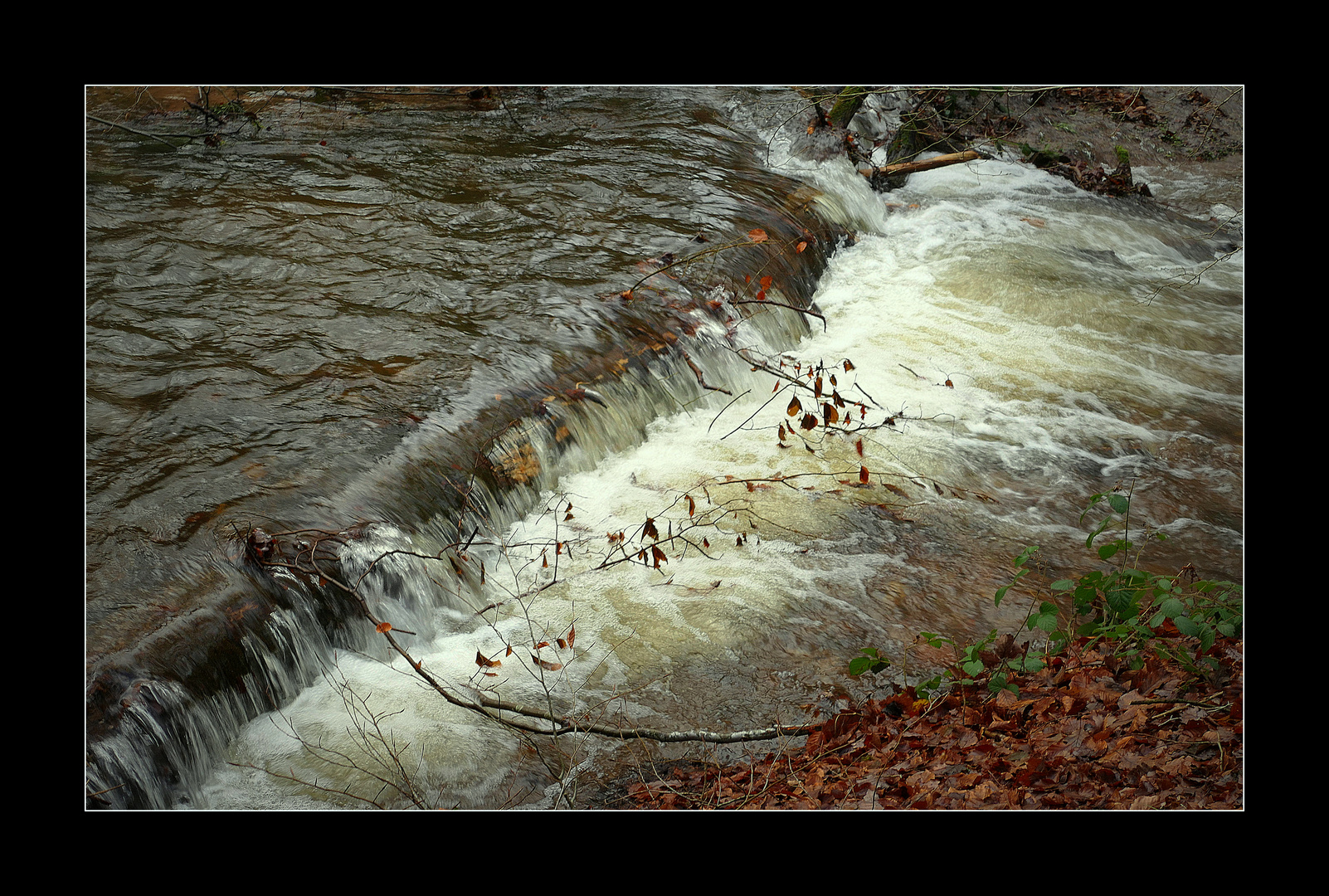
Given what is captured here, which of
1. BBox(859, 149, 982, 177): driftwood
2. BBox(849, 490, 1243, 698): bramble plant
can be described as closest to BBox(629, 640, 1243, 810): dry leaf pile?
BBox(849, 490, 1243, 698): bramble plant

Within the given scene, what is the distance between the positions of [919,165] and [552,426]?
661cm

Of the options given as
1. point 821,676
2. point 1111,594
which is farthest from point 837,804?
point 1111,594

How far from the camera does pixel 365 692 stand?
3883 mm

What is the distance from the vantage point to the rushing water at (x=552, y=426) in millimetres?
3811

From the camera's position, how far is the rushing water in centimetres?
381

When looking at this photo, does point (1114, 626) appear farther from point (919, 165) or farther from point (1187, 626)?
point (919, 165)

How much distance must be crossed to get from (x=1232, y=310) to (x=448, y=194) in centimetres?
677

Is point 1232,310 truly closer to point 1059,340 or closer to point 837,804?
point 1059,340

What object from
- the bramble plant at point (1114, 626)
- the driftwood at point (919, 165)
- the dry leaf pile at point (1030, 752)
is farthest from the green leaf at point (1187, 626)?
the driftwood at point (919, 165)

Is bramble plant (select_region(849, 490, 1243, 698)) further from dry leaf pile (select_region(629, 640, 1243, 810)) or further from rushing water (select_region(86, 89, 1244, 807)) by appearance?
rushing water (select_region(86, 89, 1244, 807))

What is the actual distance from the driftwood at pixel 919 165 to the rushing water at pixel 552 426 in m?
1.09

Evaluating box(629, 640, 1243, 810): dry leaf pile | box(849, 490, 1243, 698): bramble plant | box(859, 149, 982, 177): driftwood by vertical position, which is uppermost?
box(859, 149, 982, 177): driftwood

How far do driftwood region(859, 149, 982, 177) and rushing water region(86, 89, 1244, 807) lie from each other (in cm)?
109

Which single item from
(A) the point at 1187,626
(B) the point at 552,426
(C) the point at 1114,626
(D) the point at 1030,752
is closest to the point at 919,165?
(B) the point at 552,426
